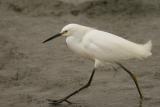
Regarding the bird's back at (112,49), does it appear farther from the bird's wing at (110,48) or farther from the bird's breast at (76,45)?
the bird's breast at (76,45)

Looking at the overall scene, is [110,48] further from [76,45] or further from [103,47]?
[76,45]

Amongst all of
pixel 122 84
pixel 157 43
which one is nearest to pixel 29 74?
pixel 122 84

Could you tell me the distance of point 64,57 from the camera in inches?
400

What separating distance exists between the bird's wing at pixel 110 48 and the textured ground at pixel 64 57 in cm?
68

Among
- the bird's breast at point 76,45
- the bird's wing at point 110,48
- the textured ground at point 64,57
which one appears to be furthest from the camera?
the textured ground at point 64,57

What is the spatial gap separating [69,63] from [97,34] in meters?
1.95

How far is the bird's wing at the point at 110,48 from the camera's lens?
7.83 meters

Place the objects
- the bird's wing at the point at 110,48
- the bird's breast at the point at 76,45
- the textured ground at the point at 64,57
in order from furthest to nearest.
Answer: the textured ground at the point at 64,57 → the bird's breast at the point at 76,45 → the bird's wing at the point at 110,48

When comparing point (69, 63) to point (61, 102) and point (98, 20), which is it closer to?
point (61, 102)

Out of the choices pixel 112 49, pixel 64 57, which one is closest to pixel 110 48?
pixel 112 49

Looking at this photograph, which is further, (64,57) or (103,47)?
(64,57)

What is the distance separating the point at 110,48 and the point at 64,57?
240cm

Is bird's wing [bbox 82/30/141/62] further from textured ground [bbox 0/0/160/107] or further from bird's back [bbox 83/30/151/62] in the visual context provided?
textured ground [bbox 0/0/160/107]

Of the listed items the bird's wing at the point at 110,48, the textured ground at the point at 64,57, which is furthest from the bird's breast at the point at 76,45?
the textured ground at the point at 64,57
